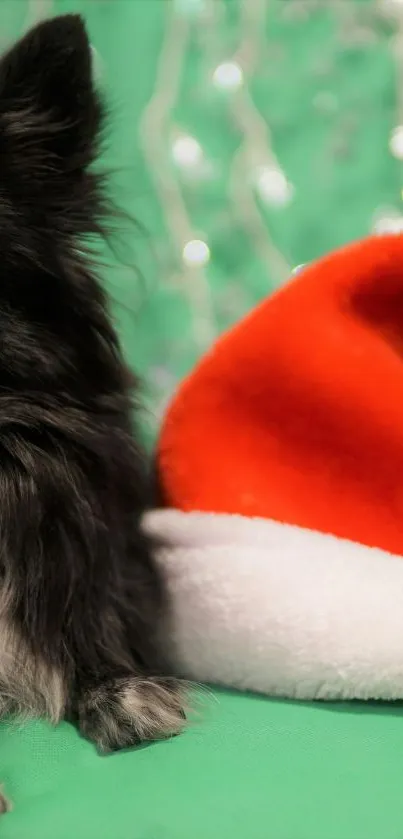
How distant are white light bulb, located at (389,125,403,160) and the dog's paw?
3.60 ft

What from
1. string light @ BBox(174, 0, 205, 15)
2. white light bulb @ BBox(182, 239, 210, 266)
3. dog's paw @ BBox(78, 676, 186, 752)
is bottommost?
dog's paw @ BBox(78, 676, 186, 752)

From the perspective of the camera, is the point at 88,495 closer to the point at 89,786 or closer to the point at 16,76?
the point at 89,786

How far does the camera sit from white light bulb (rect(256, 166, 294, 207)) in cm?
163

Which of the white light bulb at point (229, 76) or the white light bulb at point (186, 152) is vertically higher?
the white light bulb at point (229, 76)

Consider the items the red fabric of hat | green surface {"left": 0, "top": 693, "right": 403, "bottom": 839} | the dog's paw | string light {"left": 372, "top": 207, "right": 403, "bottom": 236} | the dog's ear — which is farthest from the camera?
string light {"left": 372, "top": 207, "right": 403, "bottom": 236}

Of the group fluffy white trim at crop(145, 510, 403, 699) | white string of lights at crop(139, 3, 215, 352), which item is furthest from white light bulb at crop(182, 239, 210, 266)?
fluffy white trim at crop(145, 510, 403, 699)

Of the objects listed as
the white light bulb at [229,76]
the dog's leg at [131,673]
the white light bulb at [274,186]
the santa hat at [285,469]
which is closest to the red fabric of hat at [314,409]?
the santa hat at [285,469]

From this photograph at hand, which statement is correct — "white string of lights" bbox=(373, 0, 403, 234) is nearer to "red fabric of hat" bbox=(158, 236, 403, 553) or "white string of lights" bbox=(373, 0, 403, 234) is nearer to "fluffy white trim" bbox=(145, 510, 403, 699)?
"red fabric of hat" bbox=(158, 236, 403, 553)

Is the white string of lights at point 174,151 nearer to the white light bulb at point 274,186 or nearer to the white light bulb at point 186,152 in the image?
the white light bulb at point 186,152

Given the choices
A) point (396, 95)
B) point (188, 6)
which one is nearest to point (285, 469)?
point (396, 95)

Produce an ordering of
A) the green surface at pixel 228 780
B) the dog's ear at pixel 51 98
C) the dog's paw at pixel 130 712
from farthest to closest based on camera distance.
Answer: the dog's ear at pixel 51 98
the dog's paw at pixel 130 712
the green surface at pixel 228 780

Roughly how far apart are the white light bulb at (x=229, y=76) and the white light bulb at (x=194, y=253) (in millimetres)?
312

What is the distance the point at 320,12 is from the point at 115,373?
92 cm

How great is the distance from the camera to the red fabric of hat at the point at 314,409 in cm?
122
